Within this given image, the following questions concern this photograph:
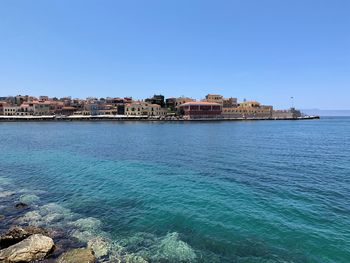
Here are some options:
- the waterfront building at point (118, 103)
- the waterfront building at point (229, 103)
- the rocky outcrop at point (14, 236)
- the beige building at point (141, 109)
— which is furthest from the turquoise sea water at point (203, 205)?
the waterfront building at point (229, 103)

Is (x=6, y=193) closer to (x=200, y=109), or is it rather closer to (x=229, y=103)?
(x=200, y=109)

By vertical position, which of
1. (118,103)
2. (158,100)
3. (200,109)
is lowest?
(200,109)

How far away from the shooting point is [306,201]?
64.1 feet

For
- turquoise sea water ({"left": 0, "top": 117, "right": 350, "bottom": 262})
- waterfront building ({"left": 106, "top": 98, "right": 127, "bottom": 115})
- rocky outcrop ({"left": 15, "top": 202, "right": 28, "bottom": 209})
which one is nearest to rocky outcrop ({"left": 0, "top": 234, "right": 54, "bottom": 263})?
turquoise sea water ({"left": 0, "top": 117, "right": 350, "bottom": 262})

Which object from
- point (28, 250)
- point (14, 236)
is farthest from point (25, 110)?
point (28, 250)

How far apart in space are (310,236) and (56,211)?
1557 centimetres

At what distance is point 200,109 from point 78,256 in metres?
150

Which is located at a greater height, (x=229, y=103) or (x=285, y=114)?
(x=229, y=103)

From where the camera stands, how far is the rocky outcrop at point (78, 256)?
12016 mm

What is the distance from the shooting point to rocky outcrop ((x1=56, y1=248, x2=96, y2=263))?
39.4 ft

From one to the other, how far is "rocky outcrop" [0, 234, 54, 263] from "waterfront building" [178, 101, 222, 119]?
146211 millimetres

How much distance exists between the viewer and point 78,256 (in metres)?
12.3

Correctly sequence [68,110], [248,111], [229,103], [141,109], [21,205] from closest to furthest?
[21,205] → [141,109] → [68,110] → [248,111] → [229,103]

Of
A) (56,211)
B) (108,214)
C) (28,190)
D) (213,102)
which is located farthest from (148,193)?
(213,102)
